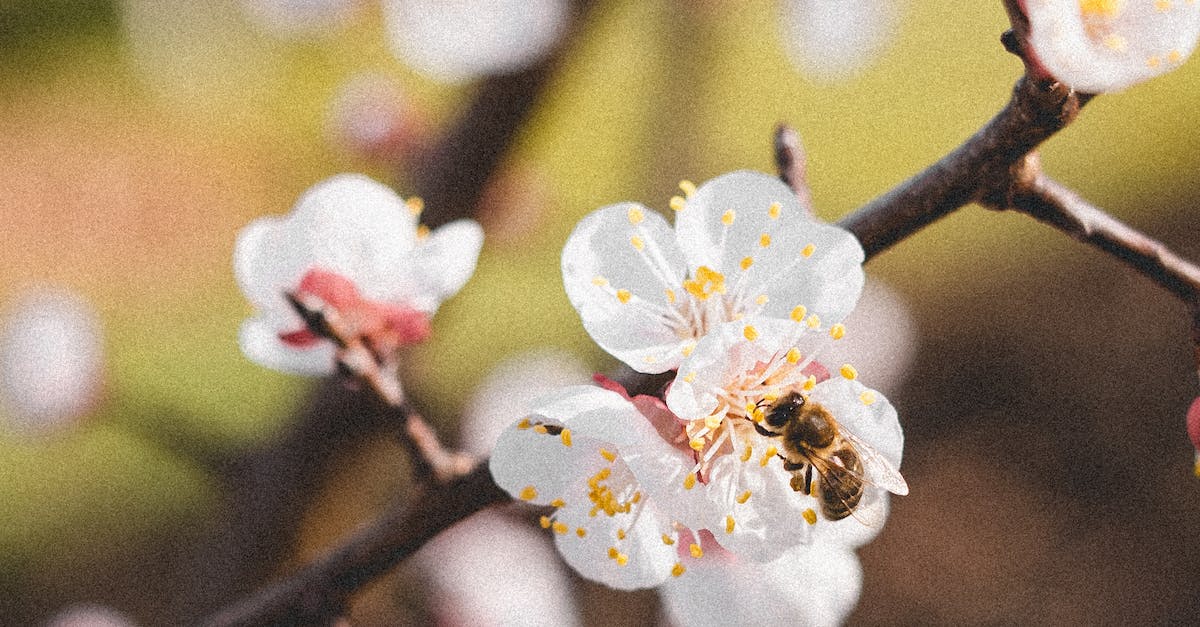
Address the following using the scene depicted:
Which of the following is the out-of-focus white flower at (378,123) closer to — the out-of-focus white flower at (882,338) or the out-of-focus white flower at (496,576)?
the out-of-focus white flower at (496,576)

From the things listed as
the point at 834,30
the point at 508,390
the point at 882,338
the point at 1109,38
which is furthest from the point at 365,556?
the point at 834,30

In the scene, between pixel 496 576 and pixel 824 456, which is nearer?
pixel 824 456

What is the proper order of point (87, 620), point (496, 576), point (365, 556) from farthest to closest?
point (87, 620) < point (496, 576) < point (365, 556)

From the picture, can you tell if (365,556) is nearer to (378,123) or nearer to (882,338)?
(378,123)

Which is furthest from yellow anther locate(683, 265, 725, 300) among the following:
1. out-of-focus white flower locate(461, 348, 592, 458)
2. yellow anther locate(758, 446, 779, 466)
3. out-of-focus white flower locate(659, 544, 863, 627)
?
out-of-focus white flower locate(461, 348, 592, 458)

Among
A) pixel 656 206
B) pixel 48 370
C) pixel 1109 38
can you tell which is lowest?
pixel 48 370

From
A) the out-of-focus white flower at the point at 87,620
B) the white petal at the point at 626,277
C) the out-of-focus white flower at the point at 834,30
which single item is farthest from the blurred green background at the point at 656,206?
the white petal at the point at 626,277

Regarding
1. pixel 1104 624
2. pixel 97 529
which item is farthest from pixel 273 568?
pixel 1104 624

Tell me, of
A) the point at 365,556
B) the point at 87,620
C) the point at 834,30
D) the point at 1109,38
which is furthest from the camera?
the point at 834,30
